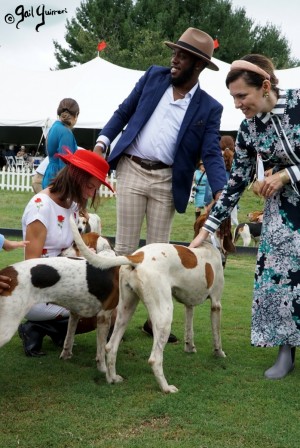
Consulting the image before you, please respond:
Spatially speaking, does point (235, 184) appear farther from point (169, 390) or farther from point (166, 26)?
point (166, 26)

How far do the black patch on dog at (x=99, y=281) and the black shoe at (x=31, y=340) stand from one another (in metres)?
0.83

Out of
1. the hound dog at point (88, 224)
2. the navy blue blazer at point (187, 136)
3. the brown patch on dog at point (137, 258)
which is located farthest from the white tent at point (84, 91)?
the brown patch on dog at point (137, 258)

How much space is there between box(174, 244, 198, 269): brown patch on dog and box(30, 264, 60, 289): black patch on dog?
87cm

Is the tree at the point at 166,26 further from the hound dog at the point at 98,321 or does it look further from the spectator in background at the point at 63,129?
the hound dog at the point at 98,321

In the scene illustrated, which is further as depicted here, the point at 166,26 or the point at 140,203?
the point at 166,26

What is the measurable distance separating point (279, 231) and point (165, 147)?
126 centimetres

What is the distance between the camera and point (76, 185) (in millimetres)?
4789

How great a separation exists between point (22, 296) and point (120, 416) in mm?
957

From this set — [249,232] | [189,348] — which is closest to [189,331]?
[189,348]

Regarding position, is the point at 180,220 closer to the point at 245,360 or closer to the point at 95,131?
the point at 245,360

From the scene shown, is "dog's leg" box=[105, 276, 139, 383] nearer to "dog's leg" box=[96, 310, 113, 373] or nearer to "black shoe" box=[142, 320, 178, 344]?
"dog's leg" box=[96, 310, 113, 373]

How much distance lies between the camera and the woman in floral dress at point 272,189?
4.39 metres

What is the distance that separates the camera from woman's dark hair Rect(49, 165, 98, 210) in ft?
15.6

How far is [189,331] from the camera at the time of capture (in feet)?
17.1
